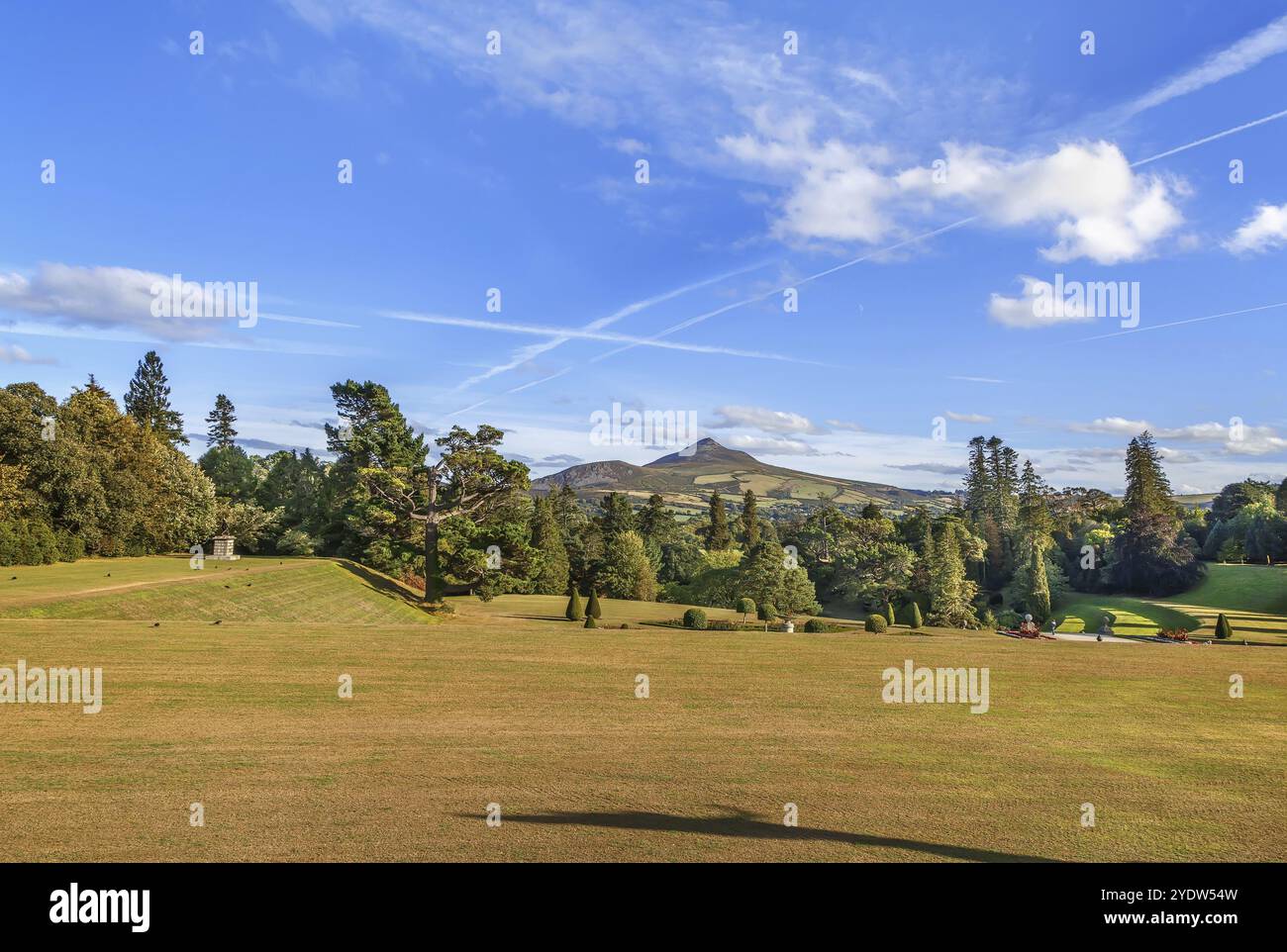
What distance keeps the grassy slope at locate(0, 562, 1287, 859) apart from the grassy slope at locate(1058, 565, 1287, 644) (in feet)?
155

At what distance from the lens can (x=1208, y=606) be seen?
76188mm

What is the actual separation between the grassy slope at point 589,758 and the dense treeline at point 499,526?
992 inches

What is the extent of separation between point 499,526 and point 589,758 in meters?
40.7

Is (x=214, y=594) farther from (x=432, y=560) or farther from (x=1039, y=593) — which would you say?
(x=1039, y=593)

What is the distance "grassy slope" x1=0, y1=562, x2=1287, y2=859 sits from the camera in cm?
1023

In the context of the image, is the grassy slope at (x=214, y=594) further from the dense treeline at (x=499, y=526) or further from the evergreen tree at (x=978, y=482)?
the evergreen tree at (x=978, y=482)

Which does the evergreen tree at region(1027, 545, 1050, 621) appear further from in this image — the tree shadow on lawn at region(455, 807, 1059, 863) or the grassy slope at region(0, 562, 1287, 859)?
the tree shadow on lawn at region(455, 807, 1059, 863)

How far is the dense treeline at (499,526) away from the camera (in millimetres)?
47000

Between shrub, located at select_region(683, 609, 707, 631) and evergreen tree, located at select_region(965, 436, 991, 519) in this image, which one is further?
evergreen tree, located at select_region(965, 436, 991, 519)

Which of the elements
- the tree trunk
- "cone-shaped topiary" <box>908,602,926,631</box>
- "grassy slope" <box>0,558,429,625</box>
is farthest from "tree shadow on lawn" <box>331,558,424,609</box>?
"cone-shaped topiary" <box>908,602,926,631</box>

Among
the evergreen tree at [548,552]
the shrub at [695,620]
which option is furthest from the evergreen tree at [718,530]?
the shrub at [695,620]

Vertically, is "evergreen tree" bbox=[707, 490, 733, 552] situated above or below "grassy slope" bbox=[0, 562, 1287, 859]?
above
